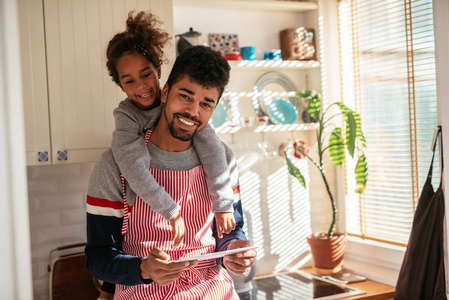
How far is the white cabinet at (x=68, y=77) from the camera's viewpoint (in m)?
2.39

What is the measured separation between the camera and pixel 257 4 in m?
3.22

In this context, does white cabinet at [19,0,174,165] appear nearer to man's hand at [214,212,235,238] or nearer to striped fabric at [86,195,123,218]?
striped fabric at [86,195,123,218]

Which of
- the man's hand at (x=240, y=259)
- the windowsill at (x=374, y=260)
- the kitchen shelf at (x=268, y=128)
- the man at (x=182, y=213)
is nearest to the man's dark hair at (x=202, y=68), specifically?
the man at (x=182, y=213)

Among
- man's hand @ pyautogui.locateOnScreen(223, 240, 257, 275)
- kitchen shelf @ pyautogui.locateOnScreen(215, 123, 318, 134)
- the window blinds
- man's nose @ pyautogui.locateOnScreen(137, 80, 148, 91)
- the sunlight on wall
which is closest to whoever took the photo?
man's hand @ pyautogui.locateOnScreen(223, 240, 257, 275)

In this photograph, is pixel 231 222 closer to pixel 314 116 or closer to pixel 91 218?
pixel 91 218

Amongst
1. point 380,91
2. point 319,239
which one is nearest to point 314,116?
point 380,91

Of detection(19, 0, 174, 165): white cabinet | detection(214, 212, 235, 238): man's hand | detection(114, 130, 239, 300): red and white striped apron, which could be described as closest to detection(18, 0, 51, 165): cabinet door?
detection(19, 0, 174, 165): white cabinet

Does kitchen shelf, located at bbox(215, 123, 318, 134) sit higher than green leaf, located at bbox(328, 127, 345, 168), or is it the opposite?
kitchen shelf, located at bbox(215, 123, 318, 134)

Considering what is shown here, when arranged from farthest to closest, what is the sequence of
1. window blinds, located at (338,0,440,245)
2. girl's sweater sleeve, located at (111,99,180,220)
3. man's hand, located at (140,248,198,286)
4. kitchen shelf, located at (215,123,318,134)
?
kitchen shelf, located at (215,123,318,134)
window blinds, located at (338,0,440,245)
girl's sweater sleeve, located at (111,99,180,220)
man's hand, located at (140,248,198,286)

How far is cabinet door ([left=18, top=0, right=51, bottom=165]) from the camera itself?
2373 millimetres

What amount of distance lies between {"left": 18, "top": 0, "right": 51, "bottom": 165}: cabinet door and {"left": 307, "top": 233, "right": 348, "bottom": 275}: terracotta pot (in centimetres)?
171

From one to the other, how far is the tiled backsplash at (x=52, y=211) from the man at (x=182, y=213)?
2.84 ft

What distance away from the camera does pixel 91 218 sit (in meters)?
1.99

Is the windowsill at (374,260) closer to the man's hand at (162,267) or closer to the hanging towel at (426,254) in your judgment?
the hanging towel at (426,254)
